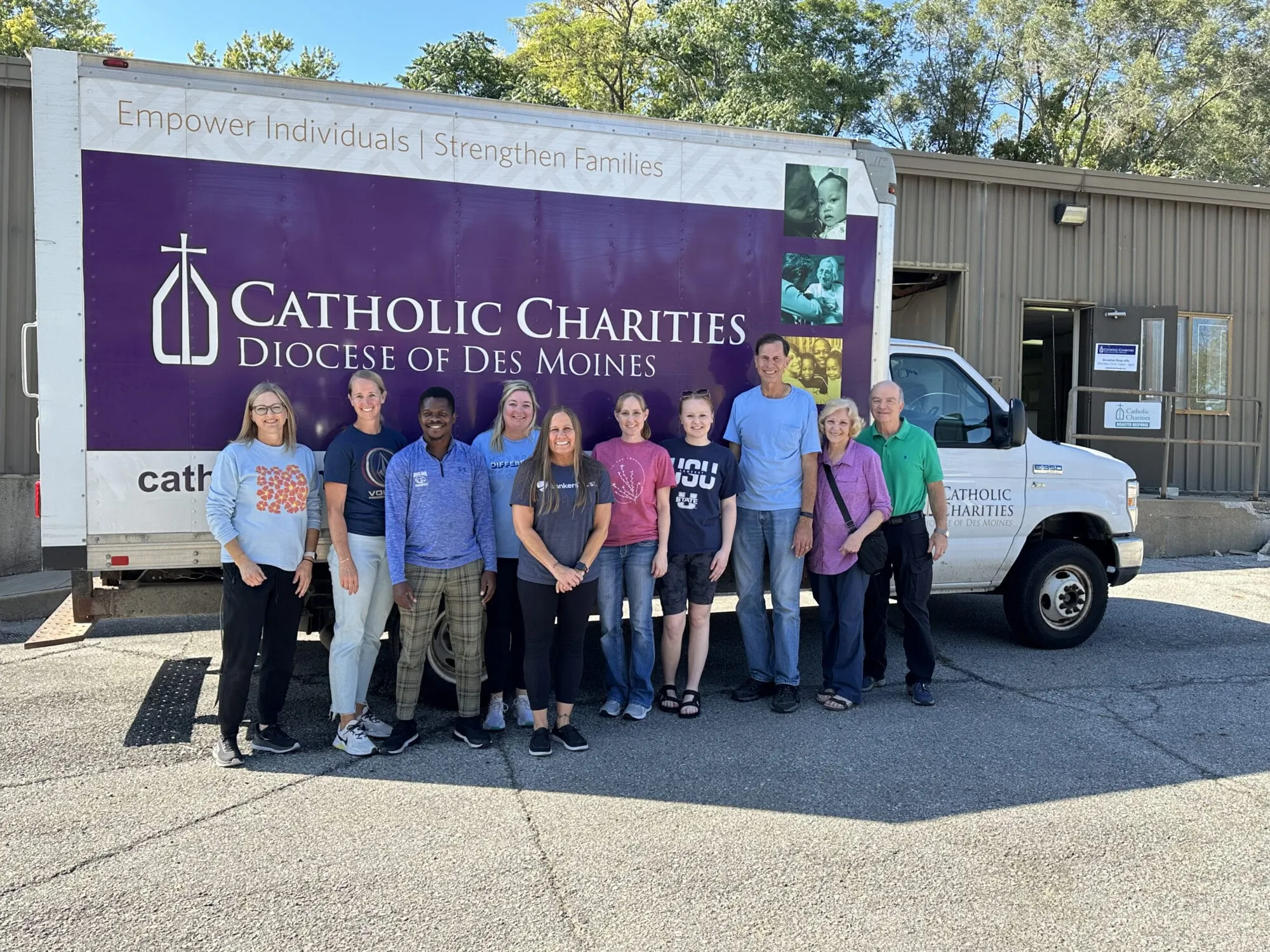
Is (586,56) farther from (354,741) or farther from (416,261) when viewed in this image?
(354,741)

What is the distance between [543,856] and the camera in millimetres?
3395

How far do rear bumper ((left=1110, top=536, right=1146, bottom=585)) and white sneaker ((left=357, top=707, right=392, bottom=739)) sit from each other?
4933 mm

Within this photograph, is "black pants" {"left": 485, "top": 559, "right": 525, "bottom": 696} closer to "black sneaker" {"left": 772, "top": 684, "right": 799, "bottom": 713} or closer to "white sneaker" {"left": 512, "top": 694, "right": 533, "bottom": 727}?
"white sneaker" {"left": 512, "top": 694, "right": 533, "bottom": 727}

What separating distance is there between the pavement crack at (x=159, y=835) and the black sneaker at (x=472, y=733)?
506 mm

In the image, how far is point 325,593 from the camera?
484cm

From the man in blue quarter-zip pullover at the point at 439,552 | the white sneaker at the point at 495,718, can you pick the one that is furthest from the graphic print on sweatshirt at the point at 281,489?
the white sneaker at the point at 495,718

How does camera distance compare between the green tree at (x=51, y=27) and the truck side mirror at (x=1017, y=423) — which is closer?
the truck side mirror at (x=1017, y=423)

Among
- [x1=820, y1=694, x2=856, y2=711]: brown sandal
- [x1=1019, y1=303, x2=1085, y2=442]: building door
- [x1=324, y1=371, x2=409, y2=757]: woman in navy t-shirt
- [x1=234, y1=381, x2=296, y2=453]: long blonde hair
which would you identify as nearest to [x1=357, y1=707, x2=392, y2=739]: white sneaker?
[x1=324, y1=371, x2=409, y2=757]: woman in navy t-shirt

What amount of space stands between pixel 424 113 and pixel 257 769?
10.6ft

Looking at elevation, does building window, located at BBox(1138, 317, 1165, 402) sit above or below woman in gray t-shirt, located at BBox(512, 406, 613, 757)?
above

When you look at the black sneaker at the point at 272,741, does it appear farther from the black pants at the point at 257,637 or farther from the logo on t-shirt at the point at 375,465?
the logo on t-shirt at the point at 375,465

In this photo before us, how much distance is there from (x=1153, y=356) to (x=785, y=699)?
31.7ft

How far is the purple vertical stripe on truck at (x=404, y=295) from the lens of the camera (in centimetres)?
430

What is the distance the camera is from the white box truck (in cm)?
425
